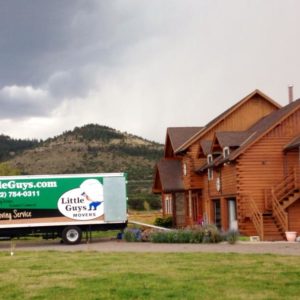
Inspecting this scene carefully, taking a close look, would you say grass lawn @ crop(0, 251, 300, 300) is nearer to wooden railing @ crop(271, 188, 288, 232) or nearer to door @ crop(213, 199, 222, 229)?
wooden railing @ crop(271, 188, 288, 232)

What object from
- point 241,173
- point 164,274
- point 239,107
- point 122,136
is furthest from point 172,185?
point 122,136

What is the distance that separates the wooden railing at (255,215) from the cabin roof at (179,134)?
41.8ft

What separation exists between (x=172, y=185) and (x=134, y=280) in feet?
99.2

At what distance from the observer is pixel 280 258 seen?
1822 centimetres

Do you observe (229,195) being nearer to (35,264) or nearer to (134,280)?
(35,264)

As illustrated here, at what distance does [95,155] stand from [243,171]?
73364 millimetres

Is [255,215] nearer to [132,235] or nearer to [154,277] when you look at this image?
[132,235]

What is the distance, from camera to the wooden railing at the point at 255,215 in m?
30.4

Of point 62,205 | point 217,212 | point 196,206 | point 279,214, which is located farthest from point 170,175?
point 62,205

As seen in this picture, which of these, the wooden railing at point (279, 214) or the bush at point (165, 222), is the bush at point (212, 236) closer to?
the wooden railing at point (279, 214)

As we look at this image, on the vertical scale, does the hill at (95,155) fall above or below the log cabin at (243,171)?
above

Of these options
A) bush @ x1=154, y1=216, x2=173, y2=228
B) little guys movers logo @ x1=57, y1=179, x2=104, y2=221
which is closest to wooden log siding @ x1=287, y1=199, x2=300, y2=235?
little guys movers logo @ x1=57, y1=179, x2=104, y2=221

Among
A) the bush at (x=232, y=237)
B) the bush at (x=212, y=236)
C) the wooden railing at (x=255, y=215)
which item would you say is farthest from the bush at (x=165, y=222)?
the bush at (x=232, y=237)

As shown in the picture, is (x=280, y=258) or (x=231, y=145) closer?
(x=280, y=258)
